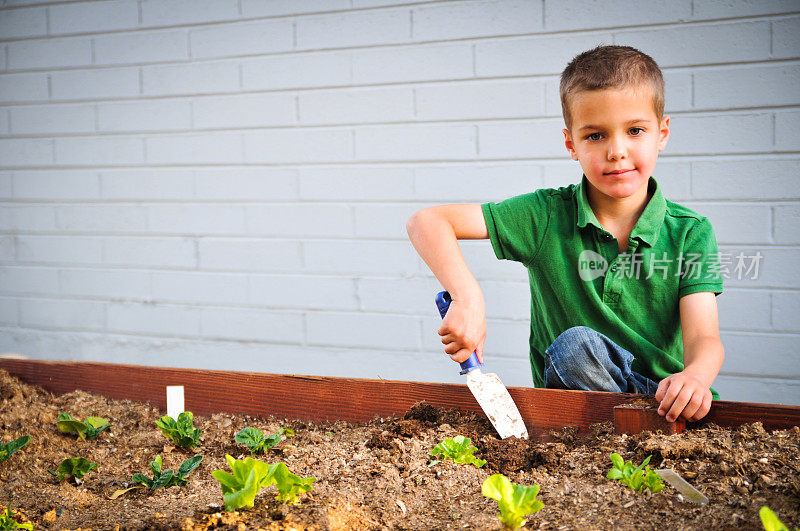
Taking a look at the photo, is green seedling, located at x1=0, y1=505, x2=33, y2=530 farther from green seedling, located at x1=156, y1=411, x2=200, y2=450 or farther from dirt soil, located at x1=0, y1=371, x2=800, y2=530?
green seedling, located at x1=156, y1=411, x2=200, y2=450

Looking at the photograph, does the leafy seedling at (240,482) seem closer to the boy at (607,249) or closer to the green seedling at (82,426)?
the boy at (607,249)

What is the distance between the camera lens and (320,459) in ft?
4.38

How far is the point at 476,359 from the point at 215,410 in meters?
0.70

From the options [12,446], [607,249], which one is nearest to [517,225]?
[607,249]

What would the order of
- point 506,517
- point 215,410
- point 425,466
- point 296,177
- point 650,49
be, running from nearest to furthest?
point 506,517 → point 425,466 → point 215,410 → point 650,49 → point 296,177

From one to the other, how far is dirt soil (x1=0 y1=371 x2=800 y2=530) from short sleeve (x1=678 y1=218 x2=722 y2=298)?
1.46 ft

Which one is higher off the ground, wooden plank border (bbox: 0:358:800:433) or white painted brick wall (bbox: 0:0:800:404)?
white painted brick wall (bbox: 0:0:800:404)

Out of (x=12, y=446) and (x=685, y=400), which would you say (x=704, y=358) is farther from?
(x=12, y=446)

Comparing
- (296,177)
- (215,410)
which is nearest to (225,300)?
(296,177)

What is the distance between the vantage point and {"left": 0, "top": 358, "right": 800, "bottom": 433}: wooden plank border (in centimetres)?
140

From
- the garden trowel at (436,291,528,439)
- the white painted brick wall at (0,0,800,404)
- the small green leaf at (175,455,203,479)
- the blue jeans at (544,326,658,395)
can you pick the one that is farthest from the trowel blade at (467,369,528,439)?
the white painted brick wall at (0,0,800,404)

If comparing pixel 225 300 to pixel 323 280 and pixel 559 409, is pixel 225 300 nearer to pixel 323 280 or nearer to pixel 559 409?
pixel 323 280

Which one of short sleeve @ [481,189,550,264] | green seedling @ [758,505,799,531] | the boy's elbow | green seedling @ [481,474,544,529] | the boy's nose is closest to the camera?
green seedling @ [758,505,799,531]

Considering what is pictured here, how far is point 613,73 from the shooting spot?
1.57m
